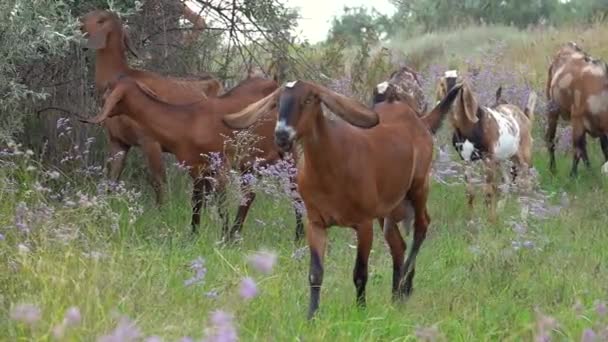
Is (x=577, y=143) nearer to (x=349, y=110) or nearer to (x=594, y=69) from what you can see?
(x=594, y=69)

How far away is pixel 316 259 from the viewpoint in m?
5.90

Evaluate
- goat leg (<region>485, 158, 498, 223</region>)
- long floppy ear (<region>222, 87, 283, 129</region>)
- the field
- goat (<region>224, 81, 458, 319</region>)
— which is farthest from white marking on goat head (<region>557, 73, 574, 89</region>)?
long floppy ear (<region>222, 87, 283, 129</region>)

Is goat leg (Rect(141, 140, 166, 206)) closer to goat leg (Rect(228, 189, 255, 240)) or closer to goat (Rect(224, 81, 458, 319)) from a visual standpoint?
goat leg (Rect(228, 189, 255, 240))

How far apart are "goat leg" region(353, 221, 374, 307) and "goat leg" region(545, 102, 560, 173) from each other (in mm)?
6779

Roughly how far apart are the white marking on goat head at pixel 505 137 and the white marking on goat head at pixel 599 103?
194 cm

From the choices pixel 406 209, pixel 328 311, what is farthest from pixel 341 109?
pixel 406 209

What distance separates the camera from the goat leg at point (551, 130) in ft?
40.9

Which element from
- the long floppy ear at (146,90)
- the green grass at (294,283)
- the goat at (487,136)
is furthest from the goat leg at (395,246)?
the goat at (487,136)

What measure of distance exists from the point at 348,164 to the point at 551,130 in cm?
733

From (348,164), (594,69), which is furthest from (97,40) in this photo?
(594,69)

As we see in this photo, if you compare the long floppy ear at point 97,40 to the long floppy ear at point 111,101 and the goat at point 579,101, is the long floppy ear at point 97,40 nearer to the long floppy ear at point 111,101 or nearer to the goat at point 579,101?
the long floppy ear at point 111,101

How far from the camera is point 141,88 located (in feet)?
26.2

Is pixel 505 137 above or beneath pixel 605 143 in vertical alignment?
above

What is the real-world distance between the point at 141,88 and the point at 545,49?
594 inches
